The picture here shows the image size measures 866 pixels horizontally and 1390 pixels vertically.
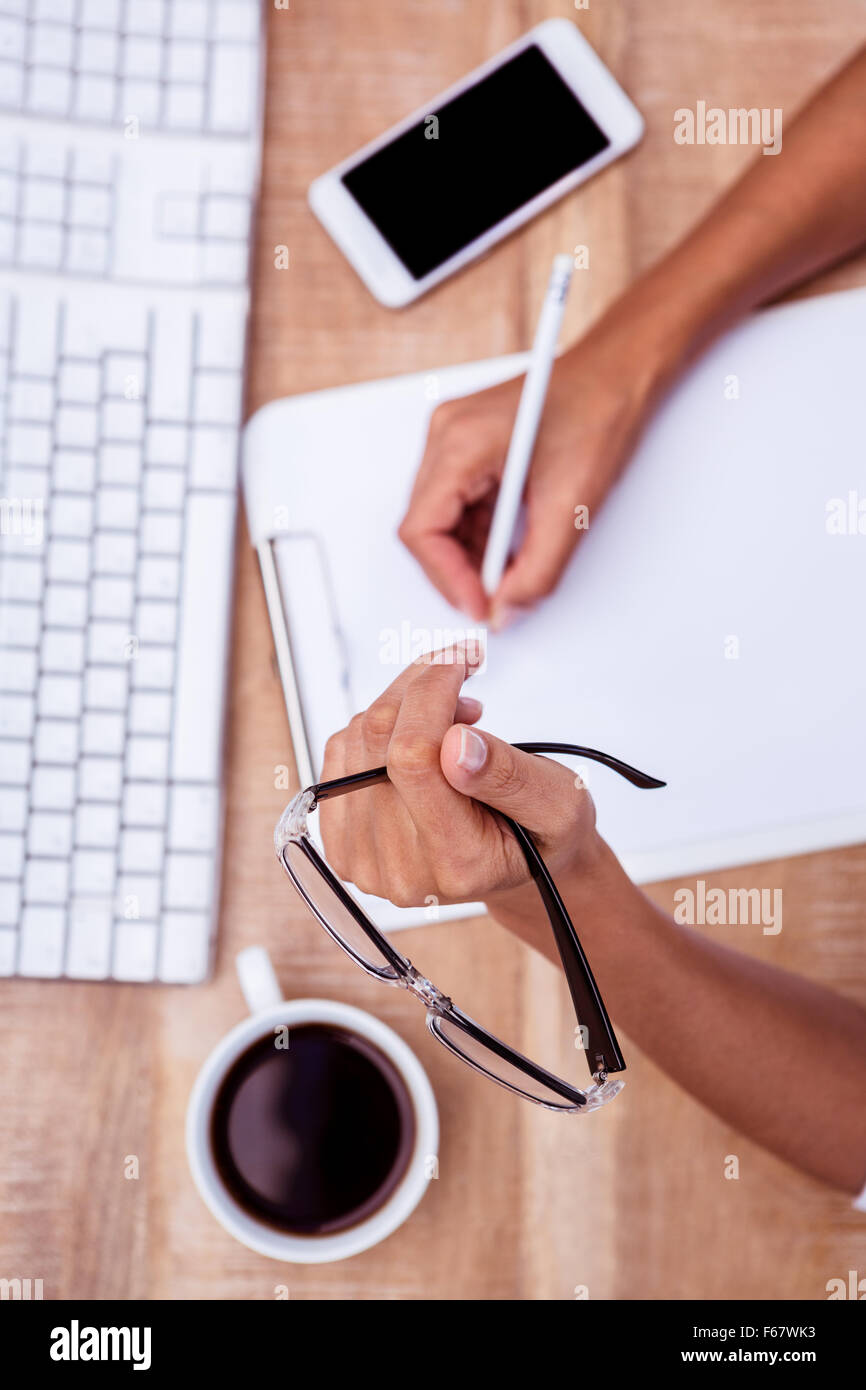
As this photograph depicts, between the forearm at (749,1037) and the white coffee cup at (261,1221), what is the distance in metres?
0.09

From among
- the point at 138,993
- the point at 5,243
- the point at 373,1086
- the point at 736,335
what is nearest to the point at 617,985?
the point at 373,1086

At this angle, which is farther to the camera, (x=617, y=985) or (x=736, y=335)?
(x=736, y=335)

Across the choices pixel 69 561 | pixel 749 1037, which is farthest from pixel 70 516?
pixel 749 1037

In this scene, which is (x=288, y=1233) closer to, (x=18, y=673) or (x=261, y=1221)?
(x=261, y=1221)

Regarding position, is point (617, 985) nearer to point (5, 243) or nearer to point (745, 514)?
point (745, 514)

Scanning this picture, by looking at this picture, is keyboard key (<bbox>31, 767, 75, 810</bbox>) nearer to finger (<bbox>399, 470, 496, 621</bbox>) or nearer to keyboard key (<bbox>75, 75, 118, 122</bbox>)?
finger (<bbox>399, 470, 496, 621</bbox>)

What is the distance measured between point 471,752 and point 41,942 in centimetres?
31

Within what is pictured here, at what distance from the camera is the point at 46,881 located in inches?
21.1

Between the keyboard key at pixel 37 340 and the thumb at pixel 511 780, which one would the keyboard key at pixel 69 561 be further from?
the thumb at pixel 511 780

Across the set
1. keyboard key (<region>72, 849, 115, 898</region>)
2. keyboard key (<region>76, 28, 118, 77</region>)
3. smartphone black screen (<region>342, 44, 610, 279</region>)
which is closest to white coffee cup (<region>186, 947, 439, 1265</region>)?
keyboard key (<region>72, 849, 115, 898</region>)
